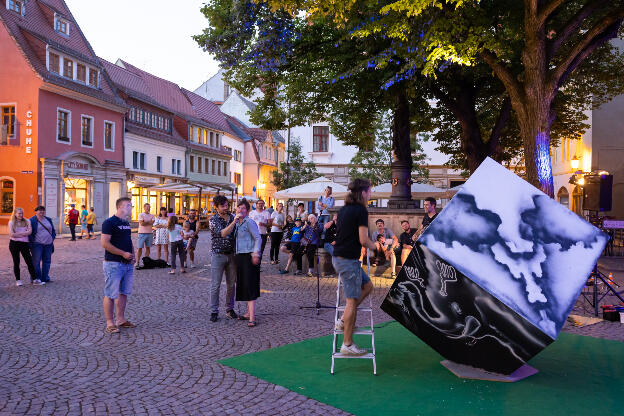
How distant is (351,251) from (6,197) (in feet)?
94.6

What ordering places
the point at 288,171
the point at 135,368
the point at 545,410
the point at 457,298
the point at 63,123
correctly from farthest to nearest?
1. the point at 288,171
2. the point at 63,123
3. the point at 135,368
4. the point at 457,298
5. the point at 545,410

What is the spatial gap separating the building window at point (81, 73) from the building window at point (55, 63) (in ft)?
5.69

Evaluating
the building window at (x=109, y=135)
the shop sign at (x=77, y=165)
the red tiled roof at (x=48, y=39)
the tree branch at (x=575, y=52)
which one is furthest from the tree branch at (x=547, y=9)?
the building window at (x=109, y=135)

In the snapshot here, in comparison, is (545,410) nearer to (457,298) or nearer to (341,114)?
(457,298)

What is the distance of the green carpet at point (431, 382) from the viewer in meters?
4.77

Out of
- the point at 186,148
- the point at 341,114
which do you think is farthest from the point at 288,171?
the point at 341,114

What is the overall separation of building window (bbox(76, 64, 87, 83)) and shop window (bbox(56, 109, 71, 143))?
2878mm

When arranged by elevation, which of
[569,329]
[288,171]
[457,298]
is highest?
[288,171]

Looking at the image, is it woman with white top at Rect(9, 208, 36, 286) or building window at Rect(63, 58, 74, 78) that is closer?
woman with white top at Rect(9, 208, 36, 286)

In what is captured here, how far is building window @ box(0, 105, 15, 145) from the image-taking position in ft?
95.0

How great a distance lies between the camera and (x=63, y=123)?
30.8 m

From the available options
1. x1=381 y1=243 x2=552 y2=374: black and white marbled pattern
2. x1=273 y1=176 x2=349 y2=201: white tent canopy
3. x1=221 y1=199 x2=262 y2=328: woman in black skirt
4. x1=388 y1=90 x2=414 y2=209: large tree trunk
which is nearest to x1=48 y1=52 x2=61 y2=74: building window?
x1=273 y1=176 x2=349 y2=201: white tent canopy

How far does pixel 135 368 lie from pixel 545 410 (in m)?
4.16

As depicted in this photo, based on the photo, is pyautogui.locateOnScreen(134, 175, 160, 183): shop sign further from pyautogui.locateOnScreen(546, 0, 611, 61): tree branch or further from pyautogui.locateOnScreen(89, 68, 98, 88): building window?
pyautogui.locateOnScreen(546, 0, 611, 61): tree branch
